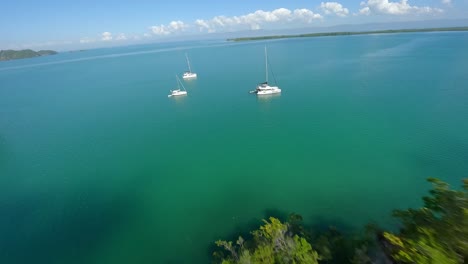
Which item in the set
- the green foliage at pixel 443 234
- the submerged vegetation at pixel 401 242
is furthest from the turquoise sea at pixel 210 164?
the green foliage at pixel 443 234

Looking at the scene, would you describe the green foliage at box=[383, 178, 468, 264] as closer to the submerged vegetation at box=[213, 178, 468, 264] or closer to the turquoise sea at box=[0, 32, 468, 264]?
the submerged vegetation at box=[213, 178, 468, 264]

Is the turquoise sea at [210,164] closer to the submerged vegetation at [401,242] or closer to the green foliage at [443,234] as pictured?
the submerged vegetation at [401,242]

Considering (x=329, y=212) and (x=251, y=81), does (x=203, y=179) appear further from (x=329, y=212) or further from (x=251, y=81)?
(x=251, y=81)

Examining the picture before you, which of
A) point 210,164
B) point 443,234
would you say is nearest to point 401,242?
point 443,234

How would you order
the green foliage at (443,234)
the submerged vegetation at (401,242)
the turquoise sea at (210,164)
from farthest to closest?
the turquoise sea at (210,164) < the submerged vegetation at (401,242) < the green foliage at (443,234)

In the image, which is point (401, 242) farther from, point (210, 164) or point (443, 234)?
point (210, 164)

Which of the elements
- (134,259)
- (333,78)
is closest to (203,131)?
(134,259)
